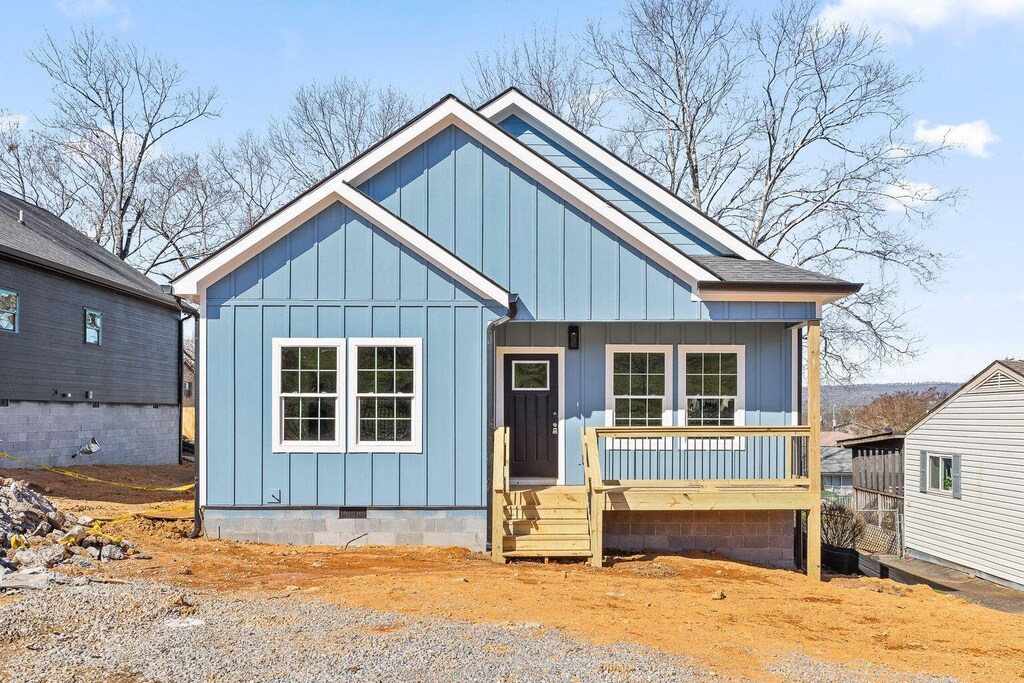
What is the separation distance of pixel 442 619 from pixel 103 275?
17.2 meters

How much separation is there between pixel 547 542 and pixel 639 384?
286 centimetres

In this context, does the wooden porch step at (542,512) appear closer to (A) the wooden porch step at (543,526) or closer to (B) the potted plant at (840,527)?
(A) the wooden porch step at (543,526)

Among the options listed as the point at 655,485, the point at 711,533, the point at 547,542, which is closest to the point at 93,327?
the point at 547,542

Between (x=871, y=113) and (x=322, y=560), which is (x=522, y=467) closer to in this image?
(x=322, y=560)

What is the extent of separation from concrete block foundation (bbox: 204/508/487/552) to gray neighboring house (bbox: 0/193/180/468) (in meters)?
9.07

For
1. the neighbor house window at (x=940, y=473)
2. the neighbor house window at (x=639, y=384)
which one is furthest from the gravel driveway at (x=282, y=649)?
the neighbor house window at (x=940, y=473)

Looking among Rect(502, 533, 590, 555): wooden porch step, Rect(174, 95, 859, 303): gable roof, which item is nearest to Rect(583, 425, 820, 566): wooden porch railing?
Rect(502, 533, 590, 555): wooden porch step

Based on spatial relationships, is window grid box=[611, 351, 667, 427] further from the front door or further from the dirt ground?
the dirt ground

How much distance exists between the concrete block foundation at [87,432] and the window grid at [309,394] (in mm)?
9685

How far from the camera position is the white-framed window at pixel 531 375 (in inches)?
474

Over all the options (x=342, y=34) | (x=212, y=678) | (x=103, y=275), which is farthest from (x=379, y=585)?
(x=342, y=34)

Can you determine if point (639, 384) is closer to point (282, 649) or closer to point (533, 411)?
point (533, 411)

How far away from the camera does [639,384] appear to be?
11898mm

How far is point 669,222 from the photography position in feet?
42.8
